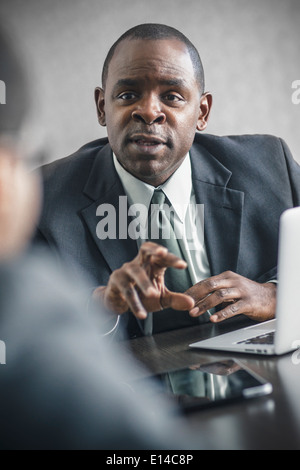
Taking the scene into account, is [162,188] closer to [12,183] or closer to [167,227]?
[167,227]

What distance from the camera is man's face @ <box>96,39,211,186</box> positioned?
1.47 m

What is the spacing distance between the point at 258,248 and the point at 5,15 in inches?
53.5

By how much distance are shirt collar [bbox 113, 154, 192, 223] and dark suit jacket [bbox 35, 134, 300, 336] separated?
0.03 meters

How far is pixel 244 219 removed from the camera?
5.43ft

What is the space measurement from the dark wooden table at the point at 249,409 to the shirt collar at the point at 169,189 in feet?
1.80

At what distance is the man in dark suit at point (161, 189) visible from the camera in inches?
57.6

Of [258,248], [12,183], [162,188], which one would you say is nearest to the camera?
[12,183]

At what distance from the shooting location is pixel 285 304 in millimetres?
942

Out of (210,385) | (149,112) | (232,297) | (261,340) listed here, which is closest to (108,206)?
(149,112)

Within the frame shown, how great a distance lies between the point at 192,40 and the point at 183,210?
1192 mm

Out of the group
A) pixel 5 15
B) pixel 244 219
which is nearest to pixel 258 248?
pixel 244 219

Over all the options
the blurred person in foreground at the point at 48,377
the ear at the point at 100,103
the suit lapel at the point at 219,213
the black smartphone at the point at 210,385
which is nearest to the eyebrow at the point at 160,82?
the ear at the point at 100,103

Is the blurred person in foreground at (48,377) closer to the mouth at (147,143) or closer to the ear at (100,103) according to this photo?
the mouth at (147,143)
